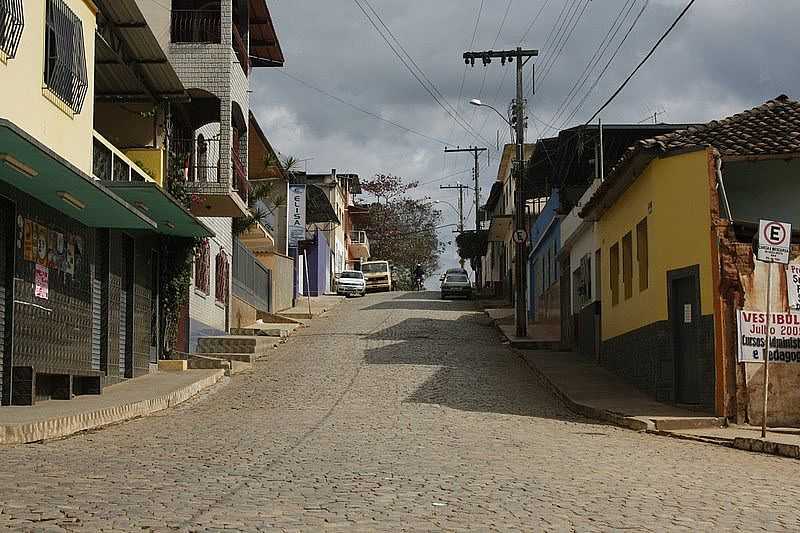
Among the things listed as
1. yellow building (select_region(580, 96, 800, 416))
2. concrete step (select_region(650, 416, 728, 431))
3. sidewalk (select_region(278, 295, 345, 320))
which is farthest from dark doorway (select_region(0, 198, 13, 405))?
sidewalk (select_region(278, 295, 345, 320))

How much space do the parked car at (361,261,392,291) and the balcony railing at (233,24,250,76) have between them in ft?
115

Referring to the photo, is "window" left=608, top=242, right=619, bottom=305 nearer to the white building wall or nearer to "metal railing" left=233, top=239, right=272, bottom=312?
the white building wall

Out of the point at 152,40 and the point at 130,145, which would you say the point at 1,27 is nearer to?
the point at 152,40

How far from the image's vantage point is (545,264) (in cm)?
3881

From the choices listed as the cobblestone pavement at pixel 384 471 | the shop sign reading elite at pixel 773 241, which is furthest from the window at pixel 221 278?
the shop sign reading elite at pixel 773 241

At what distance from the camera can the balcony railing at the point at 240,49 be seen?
26.5m

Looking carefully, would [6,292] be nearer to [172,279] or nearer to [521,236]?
[172,279]

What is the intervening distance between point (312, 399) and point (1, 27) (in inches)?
343

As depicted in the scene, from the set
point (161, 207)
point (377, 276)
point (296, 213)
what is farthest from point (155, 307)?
point (377, 276)

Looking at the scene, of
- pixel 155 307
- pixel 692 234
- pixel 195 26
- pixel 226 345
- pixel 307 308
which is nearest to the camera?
pixel 692 234

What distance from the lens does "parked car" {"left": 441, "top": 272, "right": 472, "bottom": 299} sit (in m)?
56.7

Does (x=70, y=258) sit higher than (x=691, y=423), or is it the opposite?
(x=70, y=258)

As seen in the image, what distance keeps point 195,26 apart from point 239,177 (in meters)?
3.72

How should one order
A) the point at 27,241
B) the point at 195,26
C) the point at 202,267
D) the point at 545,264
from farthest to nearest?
the point at 545,264
the point at 202,267
the point at 195,26
the point at 27,241
